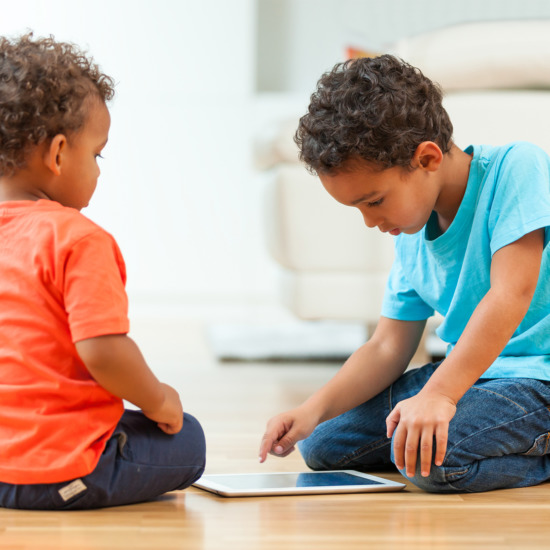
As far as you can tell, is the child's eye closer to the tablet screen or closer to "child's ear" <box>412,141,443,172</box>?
"child's ear" <box>412,141,443,172</box>

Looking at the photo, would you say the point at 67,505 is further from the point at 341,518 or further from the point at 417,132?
the point at 417,132

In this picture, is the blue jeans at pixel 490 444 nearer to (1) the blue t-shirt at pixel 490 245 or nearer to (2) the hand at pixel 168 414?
(1) the blue t-shirt at pixel 490 245

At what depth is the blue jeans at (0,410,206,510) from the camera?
85 centimetres

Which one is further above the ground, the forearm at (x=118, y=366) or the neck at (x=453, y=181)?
the neck at (x=453, y=181)

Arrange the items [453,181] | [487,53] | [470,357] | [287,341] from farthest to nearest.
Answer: [287,341] → [487,53] → [453,181] → [470,357]

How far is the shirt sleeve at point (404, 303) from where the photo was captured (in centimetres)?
116

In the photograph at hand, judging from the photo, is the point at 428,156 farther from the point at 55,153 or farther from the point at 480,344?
the point at 55,153

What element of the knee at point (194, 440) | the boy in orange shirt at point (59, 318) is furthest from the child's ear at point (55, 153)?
the knee at point (194, 440)

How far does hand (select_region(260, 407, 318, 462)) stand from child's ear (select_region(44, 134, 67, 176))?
391 millimetres

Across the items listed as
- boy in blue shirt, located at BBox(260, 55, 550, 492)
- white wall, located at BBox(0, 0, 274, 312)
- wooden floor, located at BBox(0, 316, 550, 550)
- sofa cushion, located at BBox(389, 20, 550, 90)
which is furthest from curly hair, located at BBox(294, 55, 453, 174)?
white wall, located at BBox(0, 0, 274, 312)

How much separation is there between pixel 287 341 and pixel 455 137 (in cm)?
85

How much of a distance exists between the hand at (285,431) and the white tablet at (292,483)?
30 mm

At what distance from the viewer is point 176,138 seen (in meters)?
3.61

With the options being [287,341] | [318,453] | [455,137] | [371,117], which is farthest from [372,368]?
[287,341]
